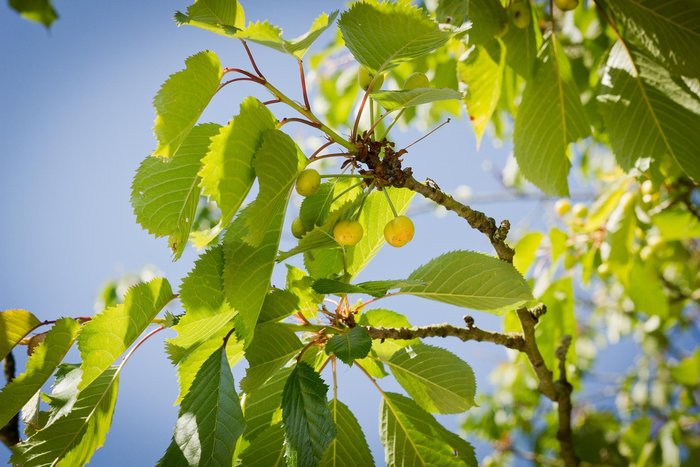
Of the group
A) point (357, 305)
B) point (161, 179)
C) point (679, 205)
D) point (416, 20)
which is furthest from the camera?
point (679, 205)

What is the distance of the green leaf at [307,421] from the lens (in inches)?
35.9

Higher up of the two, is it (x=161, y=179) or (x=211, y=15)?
(x=211, y=15)

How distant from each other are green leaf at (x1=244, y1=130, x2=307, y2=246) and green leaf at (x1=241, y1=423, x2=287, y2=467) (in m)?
0.45

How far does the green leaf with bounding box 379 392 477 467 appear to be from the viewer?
1239mm

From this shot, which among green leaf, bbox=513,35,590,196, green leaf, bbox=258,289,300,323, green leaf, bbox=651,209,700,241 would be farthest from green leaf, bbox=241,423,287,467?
green leaf, bbox=651,209,700,241

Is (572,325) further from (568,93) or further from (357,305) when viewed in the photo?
(357,305)

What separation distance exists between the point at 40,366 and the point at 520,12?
4.85 ft

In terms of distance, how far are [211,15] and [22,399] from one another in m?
0.77

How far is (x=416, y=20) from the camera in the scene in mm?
974

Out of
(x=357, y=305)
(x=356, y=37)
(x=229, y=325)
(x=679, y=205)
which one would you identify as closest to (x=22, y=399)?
(x=229, y=325)

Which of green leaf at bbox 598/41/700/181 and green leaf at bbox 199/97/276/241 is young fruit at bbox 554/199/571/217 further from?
green leaf at bbox 199/97/276/241

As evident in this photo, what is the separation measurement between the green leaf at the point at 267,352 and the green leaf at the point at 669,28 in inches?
49.6

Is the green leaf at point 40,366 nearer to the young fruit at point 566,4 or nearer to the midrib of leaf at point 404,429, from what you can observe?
the midrib of leaf at point 404,429

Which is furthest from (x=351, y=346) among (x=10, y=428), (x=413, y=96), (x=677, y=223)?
(x=677, y=223)
